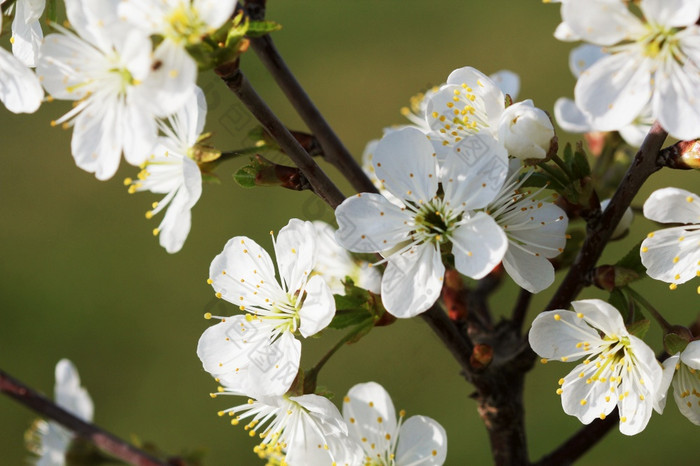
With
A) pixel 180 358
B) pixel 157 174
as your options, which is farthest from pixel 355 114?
pixel 157 174

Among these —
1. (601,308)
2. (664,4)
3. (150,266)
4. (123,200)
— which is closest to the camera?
(664,4)

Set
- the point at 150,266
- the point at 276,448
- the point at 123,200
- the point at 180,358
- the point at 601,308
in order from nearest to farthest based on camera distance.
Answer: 1. the point at 601,308
2. the point at 276,448
3. the point at 180,358
4. the point at 150,266
5. the point at 123,200

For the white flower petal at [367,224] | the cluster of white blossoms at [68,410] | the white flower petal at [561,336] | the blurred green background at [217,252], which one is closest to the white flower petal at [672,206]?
the white flower petal at [561,336]

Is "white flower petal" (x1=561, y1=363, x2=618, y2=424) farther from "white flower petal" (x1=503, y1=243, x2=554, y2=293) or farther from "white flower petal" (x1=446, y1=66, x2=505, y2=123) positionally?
"white flower petal" (x1=446, y1=66, x2=505, y2=123)

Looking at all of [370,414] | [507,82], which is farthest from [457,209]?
[507,82]

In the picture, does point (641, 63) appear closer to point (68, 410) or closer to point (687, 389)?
point (687, 389)

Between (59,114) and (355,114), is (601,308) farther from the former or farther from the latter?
(59,114)
